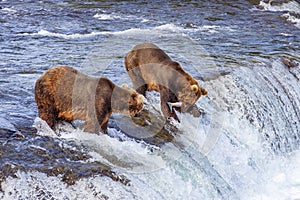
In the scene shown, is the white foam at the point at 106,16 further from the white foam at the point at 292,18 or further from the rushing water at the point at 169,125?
the white foam at the point at 292,18

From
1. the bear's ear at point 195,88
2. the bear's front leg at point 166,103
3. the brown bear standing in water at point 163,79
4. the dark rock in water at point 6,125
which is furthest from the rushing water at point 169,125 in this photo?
the bear's ear at point 195,88

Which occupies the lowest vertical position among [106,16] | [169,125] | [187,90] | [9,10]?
[9,10]

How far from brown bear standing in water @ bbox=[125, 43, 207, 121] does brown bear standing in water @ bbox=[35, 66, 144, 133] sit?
0.93 metres

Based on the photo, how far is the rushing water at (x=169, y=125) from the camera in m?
5.13

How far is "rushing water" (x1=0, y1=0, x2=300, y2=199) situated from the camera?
5133 mm

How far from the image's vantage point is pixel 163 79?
22.6 ft

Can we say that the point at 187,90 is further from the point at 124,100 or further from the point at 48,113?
the point at 48,113

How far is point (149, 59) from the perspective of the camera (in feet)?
23.4

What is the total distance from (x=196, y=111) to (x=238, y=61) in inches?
108

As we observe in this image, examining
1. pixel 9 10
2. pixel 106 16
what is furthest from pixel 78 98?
pixel 9 10

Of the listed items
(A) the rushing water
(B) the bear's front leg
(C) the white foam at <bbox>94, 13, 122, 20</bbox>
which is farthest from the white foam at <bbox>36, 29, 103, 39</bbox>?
(B) the bear's front leg

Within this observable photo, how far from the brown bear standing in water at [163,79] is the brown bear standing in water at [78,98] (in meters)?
0.93

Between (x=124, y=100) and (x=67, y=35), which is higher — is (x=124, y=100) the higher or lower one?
the higher one

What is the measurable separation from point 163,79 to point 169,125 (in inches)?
23.0
